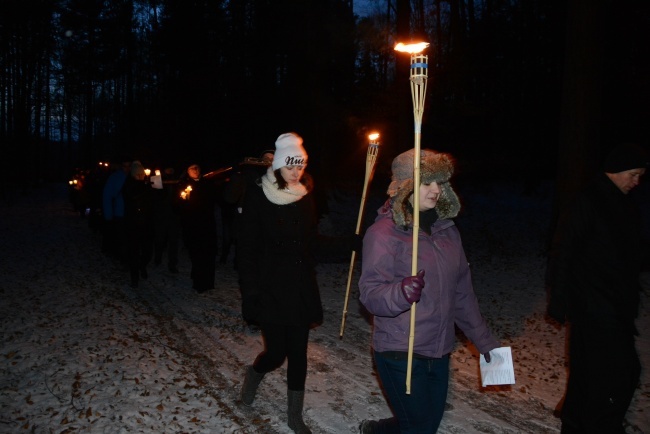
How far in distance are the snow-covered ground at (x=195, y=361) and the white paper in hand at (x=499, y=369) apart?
176 centimetres

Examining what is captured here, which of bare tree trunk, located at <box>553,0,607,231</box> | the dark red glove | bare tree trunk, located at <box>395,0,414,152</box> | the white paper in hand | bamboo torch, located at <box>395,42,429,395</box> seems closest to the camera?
the dark red glove

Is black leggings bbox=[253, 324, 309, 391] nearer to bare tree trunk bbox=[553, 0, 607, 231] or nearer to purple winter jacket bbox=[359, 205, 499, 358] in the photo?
purple winter jacket bbox=[359, 205, 499, 358]

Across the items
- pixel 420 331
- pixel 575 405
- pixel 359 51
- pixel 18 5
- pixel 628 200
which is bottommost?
pixel 575 405

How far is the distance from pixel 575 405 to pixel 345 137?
2301cm

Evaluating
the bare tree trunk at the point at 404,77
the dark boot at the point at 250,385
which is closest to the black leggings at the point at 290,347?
the dark boot at the point at 250,385

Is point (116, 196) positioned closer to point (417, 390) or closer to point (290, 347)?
point (290, 347)

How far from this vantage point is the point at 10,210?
28.9 m

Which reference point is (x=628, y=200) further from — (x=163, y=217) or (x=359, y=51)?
(x=359, y=51)

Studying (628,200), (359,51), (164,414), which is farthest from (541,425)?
(359,51)

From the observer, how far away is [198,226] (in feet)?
→ 32.1

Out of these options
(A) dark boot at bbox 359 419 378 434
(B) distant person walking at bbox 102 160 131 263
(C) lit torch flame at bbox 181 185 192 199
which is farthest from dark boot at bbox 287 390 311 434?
(B) distant person walking at bbox 102 160 131 263

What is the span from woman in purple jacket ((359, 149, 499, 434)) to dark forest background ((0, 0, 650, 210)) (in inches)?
317

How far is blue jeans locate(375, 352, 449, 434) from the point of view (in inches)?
Answer: 126

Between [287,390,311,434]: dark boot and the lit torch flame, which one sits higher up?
→ the lit torch flame
